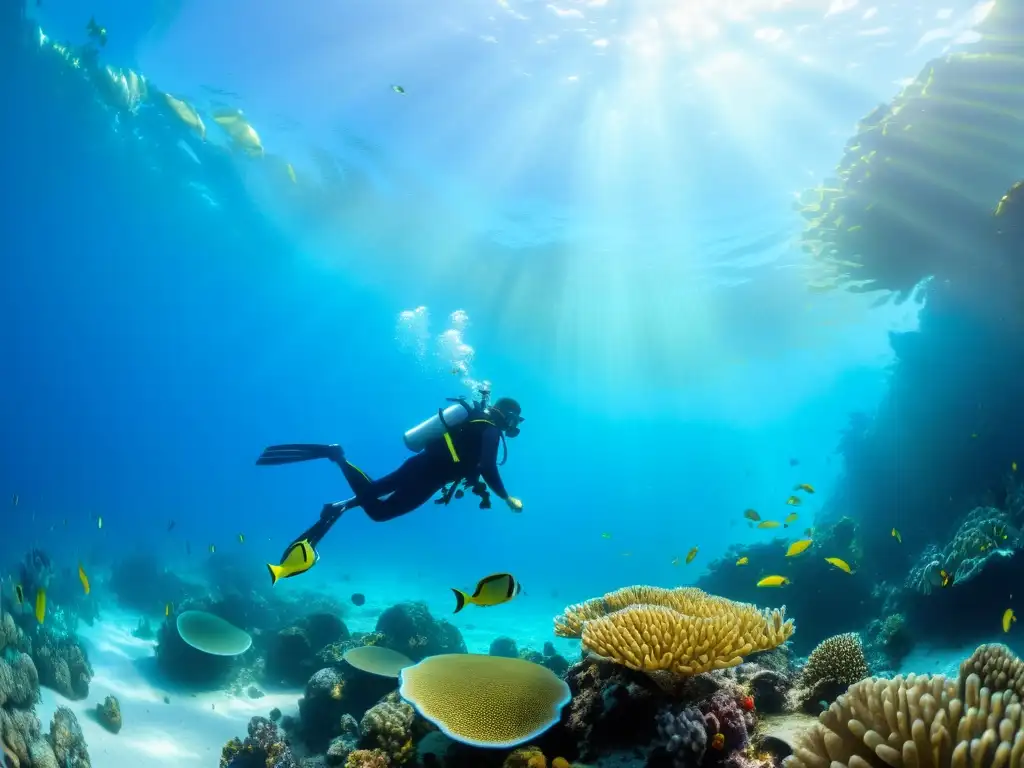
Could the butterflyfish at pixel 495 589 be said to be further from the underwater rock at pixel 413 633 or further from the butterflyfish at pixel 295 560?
the underwater rock at pixel 413 633

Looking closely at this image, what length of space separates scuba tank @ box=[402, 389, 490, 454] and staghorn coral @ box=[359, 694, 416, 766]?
378 centimetres

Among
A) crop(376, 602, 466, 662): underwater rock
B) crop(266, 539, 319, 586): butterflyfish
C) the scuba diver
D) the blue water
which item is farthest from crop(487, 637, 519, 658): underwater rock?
crop(266, 539, 319, 586): butterflyfish

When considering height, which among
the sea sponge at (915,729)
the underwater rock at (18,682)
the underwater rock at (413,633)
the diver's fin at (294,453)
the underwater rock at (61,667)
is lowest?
the sea sponge at (915,729)

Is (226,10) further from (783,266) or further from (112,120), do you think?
(783,266)

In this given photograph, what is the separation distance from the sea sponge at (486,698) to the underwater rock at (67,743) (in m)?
5.82

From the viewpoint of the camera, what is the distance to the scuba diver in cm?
725

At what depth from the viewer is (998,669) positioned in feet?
10.0

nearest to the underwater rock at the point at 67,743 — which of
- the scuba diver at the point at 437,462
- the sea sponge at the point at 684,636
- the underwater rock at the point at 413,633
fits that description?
the scuba diver at the point at 437,462

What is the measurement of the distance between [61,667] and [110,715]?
170 centimetres

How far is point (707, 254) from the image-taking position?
2934cm

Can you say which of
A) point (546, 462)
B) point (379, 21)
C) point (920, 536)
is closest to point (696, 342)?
point (920, 536)

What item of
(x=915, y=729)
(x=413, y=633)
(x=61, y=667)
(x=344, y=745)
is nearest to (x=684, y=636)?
(x=915, y=729)

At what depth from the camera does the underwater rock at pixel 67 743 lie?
21.3ft

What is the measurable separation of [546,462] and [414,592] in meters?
98.0
